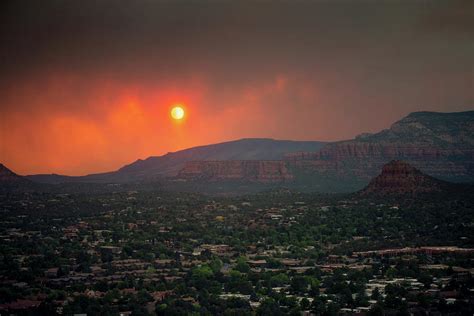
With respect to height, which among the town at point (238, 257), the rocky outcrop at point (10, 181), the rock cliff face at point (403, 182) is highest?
the rocky outcrop at point (10, 181)

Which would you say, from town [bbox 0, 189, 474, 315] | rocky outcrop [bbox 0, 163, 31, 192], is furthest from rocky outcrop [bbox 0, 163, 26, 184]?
town [bbox 0, 189, 474, 315]

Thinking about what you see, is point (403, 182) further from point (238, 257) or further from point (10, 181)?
point (10, 181)

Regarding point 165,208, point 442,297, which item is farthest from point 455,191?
point 442,297

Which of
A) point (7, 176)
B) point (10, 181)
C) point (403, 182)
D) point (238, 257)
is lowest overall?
point (238, 257)

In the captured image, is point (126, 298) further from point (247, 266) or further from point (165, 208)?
point (165, 208)

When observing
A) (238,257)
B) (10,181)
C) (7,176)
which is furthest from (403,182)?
(7,176)

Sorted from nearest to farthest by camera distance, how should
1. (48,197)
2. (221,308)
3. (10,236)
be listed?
(221,308), (10,236), (48,197)

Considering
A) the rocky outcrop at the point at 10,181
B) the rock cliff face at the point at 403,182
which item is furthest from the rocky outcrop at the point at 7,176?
the rock cliff face at the point at 403,182

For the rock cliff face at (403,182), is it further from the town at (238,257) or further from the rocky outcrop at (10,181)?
the rocky outcrop at (10,181)
